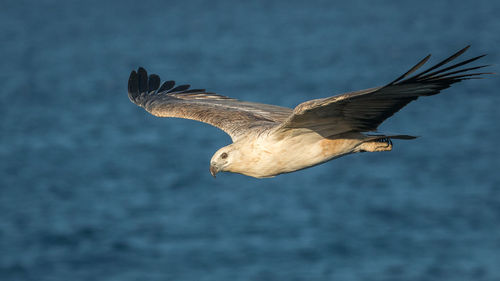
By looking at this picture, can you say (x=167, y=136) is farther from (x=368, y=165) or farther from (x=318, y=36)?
(x=318, y=36)

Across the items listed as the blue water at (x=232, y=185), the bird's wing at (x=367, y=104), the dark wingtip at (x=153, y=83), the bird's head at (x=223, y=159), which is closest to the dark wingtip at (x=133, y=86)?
the dark wingtip at (x=153, y=83)

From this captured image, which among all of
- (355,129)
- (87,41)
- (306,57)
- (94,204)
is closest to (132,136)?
(94,204)

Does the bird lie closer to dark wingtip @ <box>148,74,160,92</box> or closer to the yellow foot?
the yellow foot

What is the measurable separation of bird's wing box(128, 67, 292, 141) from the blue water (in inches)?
656

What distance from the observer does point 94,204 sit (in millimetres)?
38969

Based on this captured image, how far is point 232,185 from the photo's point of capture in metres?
38.8

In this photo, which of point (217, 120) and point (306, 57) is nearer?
point (217, 120)

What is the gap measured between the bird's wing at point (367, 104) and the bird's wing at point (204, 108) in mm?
1200

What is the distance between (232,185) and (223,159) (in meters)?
28.8

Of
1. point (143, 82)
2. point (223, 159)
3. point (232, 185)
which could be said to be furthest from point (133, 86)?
point (232, 185)

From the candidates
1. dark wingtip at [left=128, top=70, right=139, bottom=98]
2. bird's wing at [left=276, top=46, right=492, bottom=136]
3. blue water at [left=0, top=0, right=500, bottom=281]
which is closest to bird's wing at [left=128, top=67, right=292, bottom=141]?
dark wingtip at [left=128, top=70, right=139, bottom=98]

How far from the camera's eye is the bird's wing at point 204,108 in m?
11.8

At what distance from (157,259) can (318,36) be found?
46.4 meters

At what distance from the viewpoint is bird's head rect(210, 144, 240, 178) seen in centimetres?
1008
